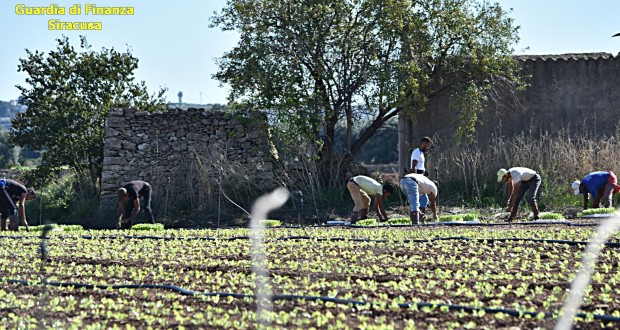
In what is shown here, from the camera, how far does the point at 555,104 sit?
21656 millimetres

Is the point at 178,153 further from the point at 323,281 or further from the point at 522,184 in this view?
the point at 323,281

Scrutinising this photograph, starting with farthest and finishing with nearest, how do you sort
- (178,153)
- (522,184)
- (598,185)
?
(178,153) < (598,185) < (522,184)

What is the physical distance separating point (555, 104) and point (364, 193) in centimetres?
665

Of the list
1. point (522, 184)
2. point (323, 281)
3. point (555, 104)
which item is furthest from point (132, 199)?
point (323, 281)

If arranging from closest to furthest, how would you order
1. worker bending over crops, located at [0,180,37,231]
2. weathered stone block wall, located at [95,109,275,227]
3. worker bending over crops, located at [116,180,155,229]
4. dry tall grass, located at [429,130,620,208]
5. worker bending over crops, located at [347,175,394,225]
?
worker bending over crops, located at [347,175,394,225] → worker bending over crops, located at [0,180,37,231] → worker bending over crops, located at [116,180,155,229] → dry tall grass, located at [429,130,620,208] → weathered stone block wall, located at [95,109,275,227]

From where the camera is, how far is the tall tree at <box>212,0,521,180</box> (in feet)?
68.5

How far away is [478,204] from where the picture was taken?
1939 cm

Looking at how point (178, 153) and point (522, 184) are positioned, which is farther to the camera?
point (178, 153)

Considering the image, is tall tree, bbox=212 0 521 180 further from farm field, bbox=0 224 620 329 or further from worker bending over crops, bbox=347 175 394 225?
farm field, bbox=0 224 620 329

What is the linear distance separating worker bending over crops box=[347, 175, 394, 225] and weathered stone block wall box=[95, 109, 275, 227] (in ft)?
15.9

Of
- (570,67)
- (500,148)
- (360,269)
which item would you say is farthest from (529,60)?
(360,269)

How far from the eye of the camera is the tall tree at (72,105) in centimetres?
2398

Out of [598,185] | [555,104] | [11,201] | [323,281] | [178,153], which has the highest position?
[555,104]

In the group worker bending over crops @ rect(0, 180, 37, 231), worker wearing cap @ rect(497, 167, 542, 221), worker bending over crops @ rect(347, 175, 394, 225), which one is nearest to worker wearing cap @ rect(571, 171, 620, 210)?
worker wearing cap @ rect(497, 167, 542, 221)
